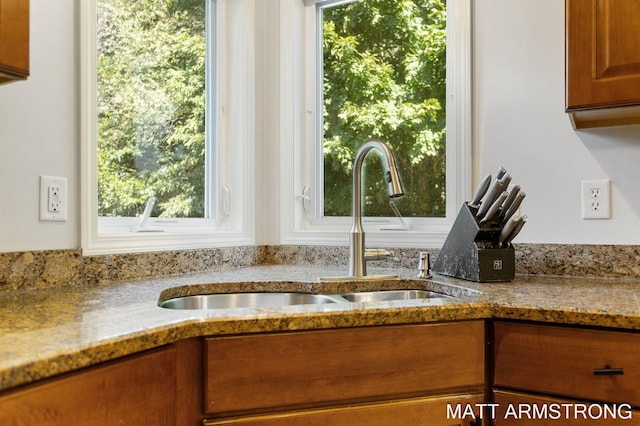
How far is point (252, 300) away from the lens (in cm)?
158

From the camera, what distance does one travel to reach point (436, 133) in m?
1.98

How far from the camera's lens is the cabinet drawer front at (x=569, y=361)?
105 cm

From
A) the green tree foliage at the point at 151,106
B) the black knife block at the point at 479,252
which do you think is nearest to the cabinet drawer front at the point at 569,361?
the black knife block at the point at 479,252

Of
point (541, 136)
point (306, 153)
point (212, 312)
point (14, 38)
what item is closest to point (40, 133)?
point (14, 38)

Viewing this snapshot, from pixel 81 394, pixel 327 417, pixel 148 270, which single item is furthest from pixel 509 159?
pixel 81 394

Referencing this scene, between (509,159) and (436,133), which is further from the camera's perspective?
(436,133)

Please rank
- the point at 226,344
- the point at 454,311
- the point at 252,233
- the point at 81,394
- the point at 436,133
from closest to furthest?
the point at 81,394 → the point at 226,344 → the point at 454,311 → the point at 436,133 → the point at 252,233

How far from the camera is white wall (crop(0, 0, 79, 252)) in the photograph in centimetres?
129

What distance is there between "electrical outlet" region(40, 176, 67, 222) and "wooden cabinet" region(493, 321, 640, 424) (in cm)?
112

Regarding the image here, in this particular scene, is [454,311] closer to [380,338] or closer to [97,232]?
[380,338]

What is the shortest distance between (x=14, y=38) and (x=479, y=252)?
1208 millimetres

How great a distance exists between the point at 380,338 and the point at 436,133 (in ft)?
3.55

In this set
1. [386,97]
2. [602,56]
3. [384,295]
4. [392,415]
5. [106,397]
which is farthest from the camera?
[386,97]

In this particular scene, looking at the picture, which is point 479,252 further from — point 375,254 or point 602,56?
point 602,56
